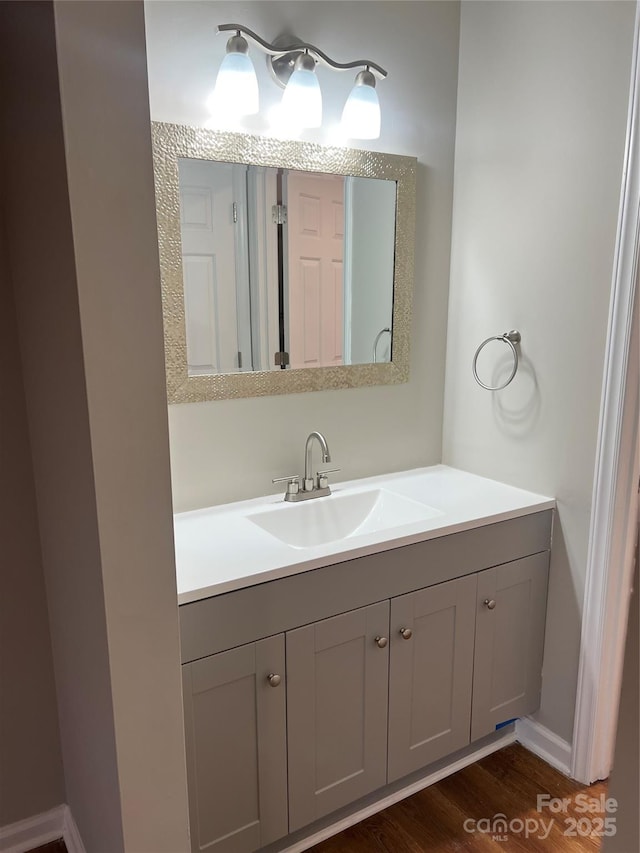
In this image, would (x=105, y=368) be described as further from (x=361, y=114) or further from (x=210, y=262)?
(x=361, y=114)

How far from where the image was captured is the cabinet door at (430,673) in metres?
1.77

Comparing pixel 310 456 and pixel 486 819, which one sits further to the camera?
pixel 310 456

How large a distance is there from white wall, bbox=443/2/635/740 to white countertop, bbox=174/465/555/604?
0.49 ft

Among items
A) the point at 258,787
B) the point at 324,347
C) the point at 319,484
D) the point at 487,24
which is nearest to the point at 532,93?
the point at 487,24

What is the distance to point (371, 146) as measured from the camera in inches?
79.8

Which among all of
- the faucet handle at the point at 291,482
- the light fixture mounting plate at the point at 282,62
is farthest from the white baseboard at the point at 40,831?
the light fixture mounting plate at the point at 282,62

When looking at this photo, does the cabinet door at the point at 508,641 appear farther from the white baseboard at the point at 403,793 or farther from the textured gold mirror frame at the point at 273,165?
the textured gold mirror frame at the point at 273,165

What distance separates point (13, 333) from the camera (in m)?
1.52

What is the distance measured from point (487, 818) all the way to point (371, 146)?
6.80 feet

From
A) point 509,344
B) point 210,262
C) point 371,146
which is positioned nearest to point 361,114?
point 371,146

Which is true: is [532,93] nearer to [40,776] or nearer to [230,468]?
[230,468]

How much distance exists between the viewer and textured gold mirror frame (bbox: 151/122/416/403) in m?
1.68

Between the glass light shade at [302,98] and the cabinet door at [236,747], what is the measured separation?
1415 millimetres

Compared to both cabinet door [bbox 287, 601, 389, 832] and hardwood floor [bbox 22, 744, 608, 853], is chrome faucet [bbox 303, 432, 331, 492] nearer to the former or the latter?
cabinet door [bbox 287, 601, 389, 832]
